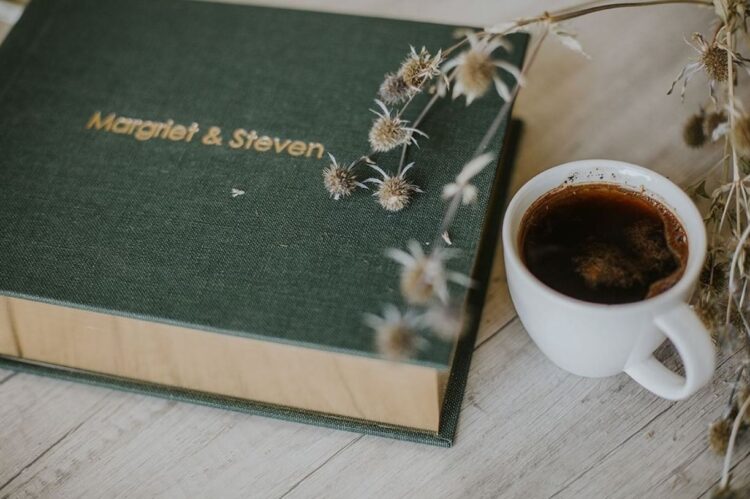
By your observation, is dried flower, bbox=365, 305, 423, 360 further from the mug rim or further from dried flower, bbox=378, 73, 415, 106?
dried flower, bbox=378, 73, 415, 106

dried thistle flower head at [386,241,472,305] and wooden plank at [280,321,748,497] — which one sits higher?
Result: dried thistle flower head at [386,241,472,305]

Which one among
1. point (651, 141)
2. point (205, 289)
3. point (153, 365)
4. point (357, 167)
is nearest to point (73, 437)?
point (153, 365)

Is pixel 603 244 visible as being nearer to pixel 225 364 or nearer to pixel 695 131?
pixel 695 131

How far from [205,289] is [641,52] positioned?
1.78 ft

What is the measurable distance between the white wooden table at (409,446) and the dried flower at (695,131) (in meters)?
0.21

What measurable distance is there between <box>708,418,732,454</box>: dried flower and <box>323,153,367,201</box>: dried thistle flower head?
12.4 inches

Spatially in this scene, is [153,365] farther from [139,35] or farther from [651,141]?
[651,141]

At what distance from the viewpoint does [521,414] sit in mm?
605

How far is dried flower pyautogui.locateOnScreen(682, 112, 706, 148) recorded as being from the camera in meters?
0.69

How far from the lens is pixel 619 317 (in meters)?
0.49

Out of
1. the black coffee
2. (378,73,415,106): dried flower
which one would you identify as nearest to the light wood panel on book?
the black coffee

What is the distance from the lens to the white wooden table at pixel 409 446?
57 cm

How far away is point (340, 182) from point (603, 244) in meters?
0.21

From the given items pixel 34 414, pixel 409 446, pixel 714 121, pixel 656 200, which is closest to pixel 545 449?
pixel 409 446
